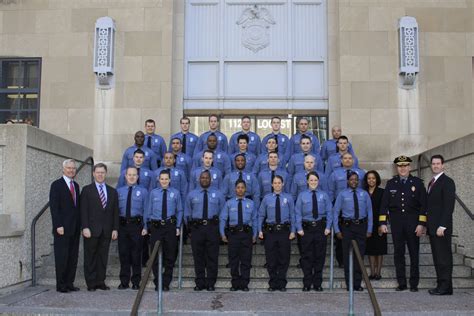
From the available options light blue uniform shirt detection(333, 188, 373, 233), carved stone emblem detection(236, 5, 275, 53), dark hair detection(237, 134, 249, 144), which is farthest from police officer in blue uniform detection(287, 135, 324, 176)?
carved stone emblem detection(236, 5, 275, 53)

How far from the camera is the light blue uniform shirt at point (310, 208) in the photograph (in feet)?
29.0

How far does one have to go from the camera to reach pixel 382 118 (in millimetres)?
13742

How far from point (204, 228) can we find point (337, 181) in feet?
8.10

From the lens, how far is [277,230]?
8.75 m

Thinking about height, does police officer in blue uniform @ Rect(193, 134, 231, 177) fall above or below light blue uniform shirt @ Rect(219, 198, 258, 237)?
above

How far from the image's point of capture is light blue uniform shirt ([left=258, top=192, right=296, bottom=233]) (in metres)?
8.81

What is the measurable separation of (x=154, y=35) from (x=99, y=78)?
173 centimetres

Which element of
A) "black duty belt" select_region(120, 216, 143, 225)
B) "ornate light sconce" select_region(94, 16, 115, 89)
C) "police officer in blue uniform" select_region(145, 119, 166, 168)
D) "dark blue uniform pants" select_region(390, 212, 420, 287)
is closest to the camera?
"dark blue uniform pants" select_region(390, 212, 420, 287)

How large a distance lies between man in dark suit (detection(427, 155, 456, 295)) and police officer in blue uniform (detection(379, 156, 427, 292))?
241 millimetres

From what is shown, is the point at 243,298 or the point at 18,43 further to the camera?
the point at 18,43

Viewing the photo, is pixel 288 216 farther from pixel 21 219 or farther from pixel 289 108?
pixel 289 108

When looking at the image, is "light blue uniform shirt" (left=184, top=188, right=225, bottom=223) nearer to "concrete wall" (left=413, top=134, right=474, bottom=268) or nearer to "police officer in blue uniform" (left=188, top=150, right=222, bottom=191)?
"police officer in blue uniform" (left=188, top=150, right=222, bottom=191)

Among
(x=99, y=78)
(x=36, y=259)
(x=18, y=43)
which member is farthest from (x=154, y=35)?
(x=36, y=259)

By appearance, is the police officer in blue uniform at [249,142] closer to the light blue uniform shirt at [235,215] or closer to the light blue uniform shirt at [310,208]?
the light blue uniform shirt at [235,215]
